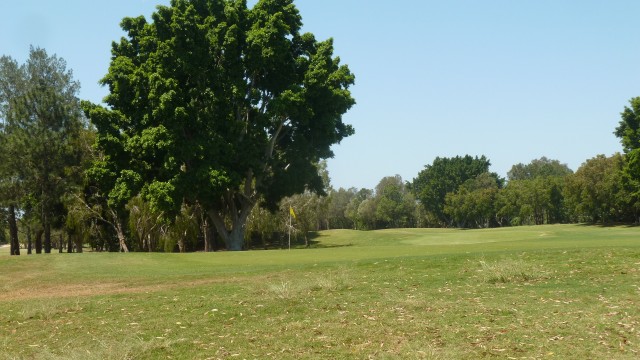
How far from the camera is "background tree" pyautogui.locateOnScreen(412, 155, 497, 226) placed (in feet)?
416

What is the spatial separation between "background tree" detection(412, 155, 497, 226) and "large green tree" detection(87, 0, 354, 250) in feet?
284

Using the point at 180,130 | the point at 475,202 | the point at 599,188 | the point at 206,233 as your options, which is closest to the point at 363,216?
the point at 475,202

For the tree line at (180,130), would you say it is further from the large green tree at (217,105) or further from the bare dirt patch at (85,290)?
the bare dirt patch at (85,290)

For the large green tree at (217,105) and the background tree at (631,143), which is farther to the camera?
the background tree at (631,143)

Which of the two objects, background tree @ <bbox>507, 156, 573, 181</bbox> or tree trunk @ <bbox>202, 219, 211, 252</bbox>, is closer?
tree trunk @ <bbox>202, 219, 211, 252</bbox>

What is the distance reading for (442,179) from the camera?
417 ft

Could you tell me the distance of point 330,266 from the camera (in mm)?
20922

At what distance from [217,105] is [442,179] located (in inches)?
3736

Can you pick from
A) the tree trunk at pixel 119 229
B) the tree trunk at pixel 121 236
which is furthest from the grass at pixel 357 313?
→ the tree trunk at pixel 119 229

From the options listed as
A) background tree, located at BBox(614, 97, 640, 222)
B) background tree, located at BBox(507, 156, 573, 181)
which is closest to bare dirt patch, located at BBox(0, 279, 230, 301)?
background tree, located at BBox(614, 97, 640, 222)

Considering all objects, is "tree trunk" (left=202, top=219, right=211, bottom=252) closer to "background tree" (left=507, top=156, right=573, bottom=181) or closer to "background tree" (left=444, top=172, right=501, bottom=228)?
"background tree" (left=444, top=172, right=501, bottom=228)

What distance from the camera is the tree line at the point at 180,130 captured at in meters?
37.4

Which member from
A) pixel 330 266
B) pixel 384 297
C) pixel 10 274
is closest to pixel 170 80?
pixel 10 274

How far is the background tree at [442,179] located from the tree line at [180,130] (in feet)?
246
